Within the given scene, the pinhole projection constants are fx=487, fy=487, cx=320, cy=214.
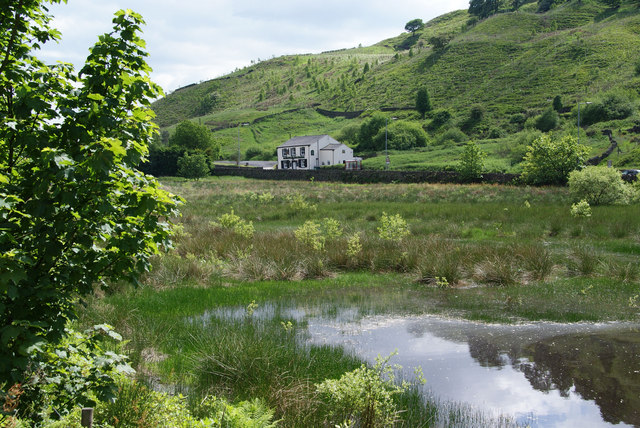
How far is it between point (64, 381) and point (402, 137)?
8921 cm

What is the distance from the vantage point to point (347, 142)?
10544 centimetres

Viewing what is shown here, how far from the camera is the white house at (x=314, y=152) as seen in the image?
9150 cm

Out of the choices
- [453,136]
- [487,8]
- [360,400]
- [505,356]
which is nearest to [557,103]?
[453,136]

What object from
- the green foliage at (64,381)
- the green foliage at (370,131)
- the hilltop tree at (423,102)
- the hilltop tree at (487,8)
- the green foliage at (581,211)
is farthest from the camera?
the hilltop tree at (487,8)

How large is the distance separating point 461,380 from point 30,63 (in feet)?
22.9

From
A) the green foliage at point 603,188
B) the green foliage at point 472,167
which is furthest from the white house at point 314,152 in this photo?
the green foliage at point 603,188

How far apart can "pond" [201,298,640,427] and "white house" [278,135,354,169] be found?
7951 centimetres

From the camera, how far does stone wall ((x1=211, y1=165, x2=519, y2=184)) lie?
5360 cm

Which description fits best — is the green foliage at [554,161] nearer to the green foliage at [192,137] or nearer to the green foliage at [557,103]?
the green foliage at [557,103]

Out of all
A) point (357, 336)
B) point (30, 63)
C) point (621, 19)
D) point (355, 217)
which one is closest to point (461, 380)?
point (357, 336)

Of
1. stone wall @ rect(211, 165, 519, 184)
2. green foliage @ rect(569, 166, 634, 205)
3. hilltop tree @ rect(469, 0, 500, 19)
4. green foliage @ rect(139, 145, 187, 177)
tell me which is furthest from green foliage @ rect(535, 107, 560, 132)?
hilltop tree @ rect(469, 0, 500, 19)

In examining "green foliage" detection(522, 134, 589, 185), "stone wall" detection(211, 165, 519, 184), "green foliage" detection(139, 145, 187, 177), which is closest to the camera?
"green foliage" detection(522, 134, 589, 185)

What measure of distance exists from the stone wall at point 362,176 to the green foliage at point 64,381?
5010 cm

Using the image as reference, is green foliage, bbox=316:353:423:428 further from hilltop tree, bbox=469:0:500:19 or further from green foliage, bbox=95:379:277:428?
hilltop tree, bbox=469:0:500:19
